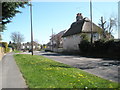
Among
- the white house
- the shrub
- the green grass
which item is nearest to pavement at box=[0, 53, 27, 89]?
the green grass

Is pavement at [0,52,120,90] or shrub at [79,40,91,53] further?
shrub at [79,40,91,53]

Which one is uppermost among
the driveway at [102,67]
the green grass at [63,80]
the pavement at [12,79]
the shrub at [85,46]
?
the shrub at [85,46]

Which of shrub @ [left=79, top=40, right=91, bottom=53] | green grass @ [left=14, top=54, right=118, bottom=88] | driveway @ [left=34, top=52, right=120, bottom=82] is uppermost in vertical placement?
shrub @ [left=79, top=40, right=91, bottom=53]

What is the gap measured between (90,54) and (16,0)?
67.7 ft

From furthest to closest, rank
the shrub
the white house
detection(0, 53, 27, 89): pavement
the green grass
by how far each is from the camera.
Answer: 1. the white house
2. the shrub
3. detection(0, 53, 27, 89): pavement
4. the green grass

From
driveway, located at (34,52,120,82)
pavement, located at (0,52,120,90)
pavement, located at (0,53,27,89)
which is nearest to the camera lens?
pavement, located at (0,53,27,89)

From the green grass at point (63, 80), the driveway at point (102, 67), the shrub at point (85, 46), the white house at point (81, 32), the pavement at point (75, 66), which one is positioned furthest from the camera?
the white house at point (81, 32)

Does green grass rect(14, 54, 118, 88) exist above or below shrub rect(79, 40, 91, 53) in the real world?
below

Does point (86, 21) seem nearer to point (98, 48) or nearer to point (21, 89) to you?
point (98, 48)

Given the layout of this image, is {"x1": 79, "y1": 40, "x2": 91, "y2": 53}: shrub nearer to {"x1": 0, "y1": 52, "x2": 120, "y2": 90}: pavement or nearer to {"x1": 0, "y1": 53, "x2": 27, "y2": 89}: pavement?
{"x1": 0, "y1": 52, "x2": 120, "y2": 90}: pavement

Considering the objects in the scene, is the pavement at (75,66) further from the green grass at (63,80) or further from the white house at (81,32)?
the white house at (81,32)

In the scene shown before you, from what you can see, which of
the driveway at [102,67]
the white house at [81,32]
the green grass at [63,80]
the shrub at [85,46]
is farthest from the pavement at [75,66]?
the white house at [81,32]

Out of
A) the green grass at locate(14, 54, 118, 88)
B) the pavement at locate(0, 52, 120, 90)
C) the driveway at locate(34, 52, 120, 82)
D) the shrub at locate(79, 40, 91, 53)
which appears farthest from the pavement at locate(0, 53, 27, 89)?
the shrub at locate(79, 40, 91, 53)

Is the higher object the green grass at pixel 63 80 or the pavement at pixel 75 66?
the green grass at pixel 63 80
